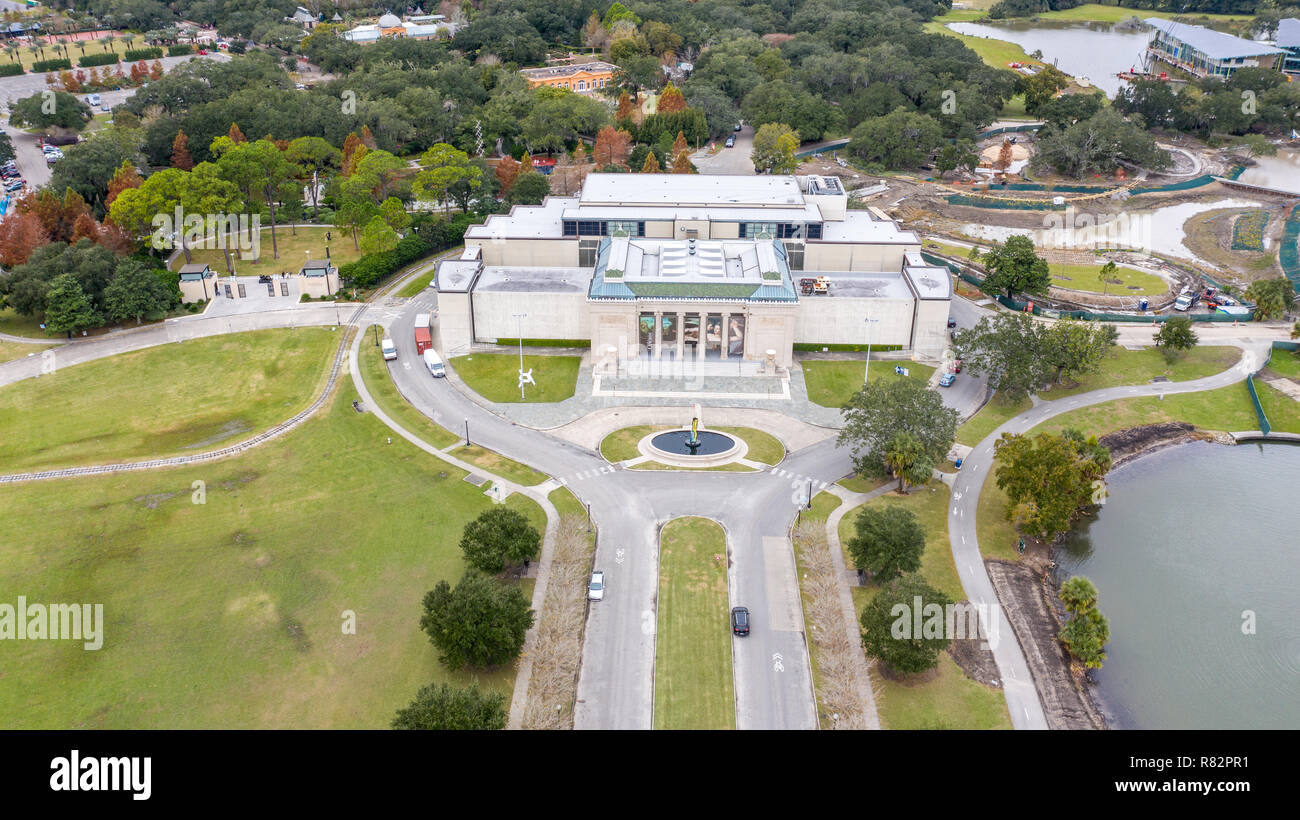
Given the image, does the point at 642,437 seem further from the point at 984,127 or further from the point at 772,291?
the point at 984,127

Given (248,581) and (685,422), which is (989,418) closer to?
(685,422)

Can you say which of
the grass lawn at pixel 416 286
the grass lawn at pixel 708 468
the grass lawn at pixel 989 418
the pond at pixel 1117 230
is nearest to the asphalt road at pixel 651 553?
the grass lawn at pixel 708 468

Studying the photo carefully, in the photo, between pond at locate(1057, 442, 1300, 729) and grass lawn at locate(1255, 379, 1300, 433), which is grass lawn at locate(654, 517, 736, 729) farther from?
grass lawn at locate(1255, 379, 1300, 433)

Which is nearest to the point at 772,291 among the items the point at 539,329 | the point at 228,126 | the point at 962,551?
the point at 539,329

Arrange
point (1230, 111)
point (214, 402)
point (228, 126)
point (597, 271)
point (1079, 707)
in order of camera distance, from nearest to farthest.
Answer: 1. point (1079, 707)
2. point (214, 402)
3. point (597, 271)
4. point (228, 126)
5. point (1230, 111)

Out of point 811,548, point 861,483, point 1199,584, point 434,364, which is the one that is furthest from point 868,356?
point 434,364

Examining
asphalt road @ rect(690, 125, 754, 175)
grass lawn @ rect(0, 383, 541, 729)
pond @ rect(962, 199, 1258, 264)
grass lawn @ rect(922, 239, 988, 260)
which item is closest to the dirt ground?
grass lawn @ rect(0, 383, 541, 729)

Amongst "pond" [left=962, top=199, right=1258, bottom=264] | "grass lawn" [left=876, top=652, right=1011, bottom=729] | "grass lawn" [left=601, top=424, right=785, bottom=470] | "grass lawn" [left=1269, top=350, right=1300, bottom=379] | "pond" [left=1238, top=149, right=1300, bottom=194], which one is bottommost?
"grass lawn" [left=876, top=652, right=1011, bottom=729]
